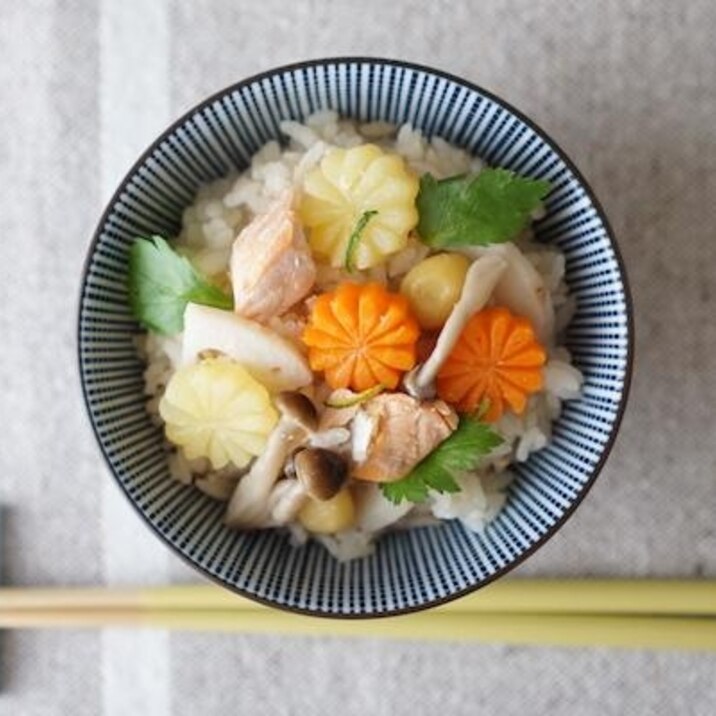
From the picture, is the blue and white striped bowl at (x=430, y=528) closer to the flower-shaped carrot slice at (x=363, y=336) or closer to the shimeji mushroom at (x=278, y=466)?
the shimeji mushroom at (x=278, y=466)

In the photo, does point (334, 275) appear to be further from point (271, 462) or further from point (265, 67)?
point (265, 67)

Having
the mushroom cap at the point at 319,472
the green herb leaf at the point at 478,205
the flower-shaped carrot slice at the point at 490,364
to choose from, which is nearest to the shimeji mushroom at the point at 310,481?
the mushroom cap at the point at 319,472

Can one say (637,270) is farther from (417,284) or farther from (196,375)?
(196,375)

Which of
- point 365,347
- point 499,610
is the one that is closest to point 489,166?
point 365,347

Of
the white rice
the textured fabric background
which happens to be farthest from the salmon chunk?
the textured fabric background

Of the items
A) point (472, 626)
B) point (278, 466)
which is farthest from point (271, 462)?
point (472, 626)

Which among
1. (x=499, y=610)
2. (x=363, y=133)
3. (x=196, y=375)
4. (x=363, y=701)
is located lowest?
(x=363, y=701)
